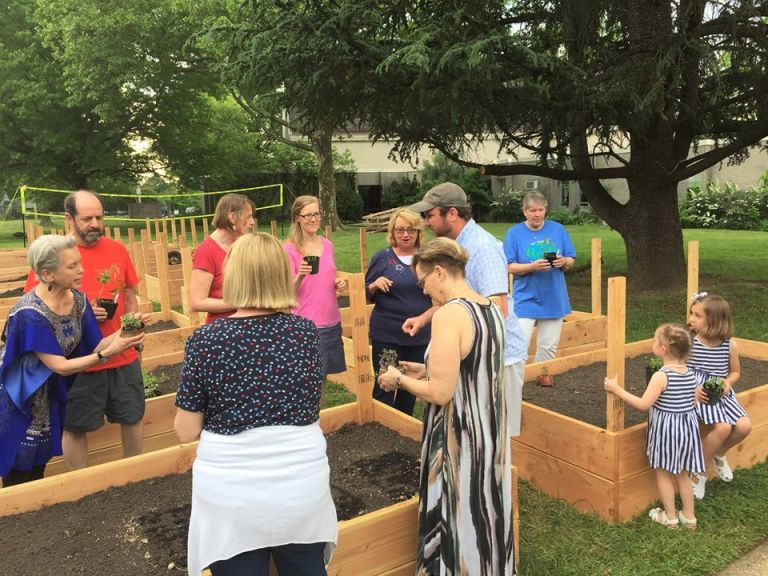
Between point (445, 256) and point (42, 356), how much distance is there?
78.1 inches

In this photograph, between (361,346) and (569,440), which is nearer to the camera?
(569,440)

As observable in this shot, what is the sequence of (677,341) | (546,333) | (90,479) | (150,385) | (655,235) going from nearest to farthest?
(90,479) < (677,341) < (150,385) < (546,333) < (655,235)

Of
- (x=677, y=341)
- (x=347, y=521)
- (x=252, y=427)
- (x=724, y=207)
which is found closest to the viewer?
(x=252, y=427)

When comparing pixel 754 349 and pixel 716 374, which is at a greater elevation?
pixel 716 374

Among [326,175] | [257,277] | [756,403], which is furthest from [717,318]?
[326,175]

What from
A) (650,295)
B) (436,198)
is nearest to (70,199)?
(436,198)

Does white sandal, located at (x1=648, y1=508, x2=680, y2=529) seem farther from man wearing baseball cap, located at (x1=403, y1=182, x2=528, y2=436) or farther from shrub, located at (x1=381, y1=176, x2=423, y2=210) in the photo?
shrub, located at (x1=381, y1=176, x2=423, y2=210)

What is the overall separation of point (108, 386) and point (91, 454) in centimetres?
66

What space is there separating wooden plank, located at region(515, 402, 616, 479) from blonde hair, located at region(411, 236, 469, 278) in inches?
61.2

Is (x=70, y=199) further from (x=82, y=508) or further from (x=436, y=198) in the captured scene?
(x=436, y=198)

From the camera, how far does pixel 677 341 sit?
3.10 m

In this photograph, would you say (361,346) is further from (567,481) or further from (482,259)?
(567,481)

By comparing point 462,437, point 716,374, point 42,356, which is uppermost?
point 42,356

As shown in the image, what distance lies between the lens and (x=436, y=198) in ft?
9.96
